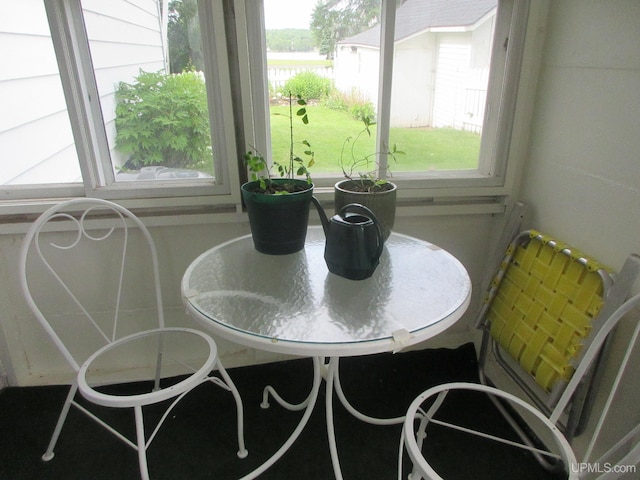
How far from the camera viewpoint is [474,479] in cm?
137

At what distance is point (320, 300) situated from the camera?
1043 millimetres

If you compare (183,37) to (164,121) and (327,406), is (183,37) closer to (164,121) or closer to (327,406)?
(164,121)

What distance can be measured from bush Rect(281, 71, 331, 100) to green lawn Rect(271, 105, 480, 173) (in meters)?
0.05

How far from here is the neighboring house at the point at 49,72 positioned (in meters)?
1.40

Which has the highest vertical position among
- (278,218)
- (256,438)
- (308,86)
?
(308,86)

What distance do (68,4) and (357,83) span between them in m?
1.03

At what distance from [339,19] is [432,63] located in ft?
1.32

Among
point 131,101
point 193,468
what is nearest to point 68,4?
point 131,101

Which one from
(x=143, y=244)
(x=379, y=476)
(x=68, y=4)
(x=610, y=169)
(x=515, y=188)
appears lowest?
(x=379, y=476)

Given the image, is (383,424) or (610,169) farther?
(383,424)

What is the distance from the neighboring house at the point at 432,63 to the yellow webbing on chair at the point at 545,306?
Result: 62cm

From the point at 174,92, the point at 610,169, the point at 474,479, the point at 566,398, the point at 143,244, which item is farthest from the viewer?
the point at 143,244

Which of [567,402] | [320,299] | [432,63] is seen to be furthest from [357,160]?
[567,402]

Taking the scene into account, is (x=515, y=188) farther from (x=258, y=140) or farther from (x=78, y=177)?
(x=78, y=177)
